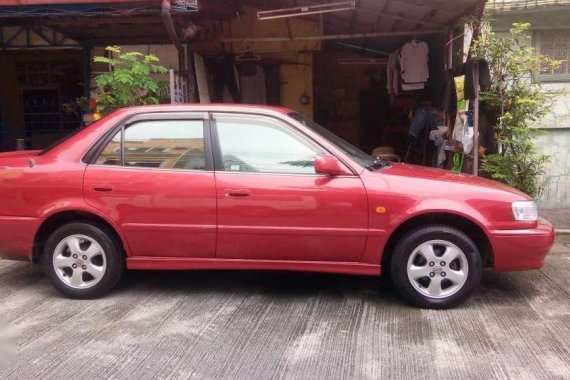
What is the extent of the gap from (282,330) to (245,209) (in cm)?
A: 101

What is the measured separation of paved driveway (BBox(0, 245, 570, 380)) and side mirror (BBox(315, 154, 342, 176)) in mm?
1105

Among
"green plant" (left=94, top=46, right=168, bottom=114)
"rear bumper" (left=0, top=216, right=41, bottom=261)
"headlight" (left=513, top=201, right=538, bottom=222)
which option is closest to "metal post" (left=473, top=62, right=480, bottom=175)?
"headlight" (left=513, top=201, right=538, bottom=222)

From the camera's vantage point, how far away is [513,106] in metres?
7.07

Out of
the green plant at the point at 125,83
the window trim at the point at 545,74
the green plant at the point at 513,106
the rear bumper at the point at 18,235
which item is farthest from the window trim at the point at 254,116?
the window trim at the point at 545,74

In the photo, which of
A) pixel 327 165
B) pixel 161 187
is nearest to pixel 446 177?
pixel 327 165

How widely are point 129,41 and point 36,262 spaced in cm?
529

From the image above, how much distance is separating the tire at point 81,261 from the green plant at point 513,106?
473 cm

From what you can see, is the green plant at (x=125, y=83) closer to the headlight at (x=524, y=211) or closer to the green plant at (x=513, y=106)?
the green plant at (x=513, y=106)

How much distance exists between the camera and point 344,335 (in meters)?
4.04

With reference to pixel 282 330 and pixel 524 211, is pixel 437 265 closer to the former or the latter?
pixel 524 211

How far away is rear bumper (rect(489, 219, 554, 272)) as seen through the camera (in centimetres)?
442

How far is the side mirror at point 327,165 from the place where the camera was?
439cm

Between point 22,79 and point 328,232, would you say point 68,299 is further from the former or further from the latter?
point 22,79

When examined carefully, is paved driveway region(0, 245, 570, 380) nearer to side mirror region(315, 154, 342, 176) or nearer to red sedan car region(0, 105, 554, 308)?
red sedan car region(0, 105, 554, 308)
